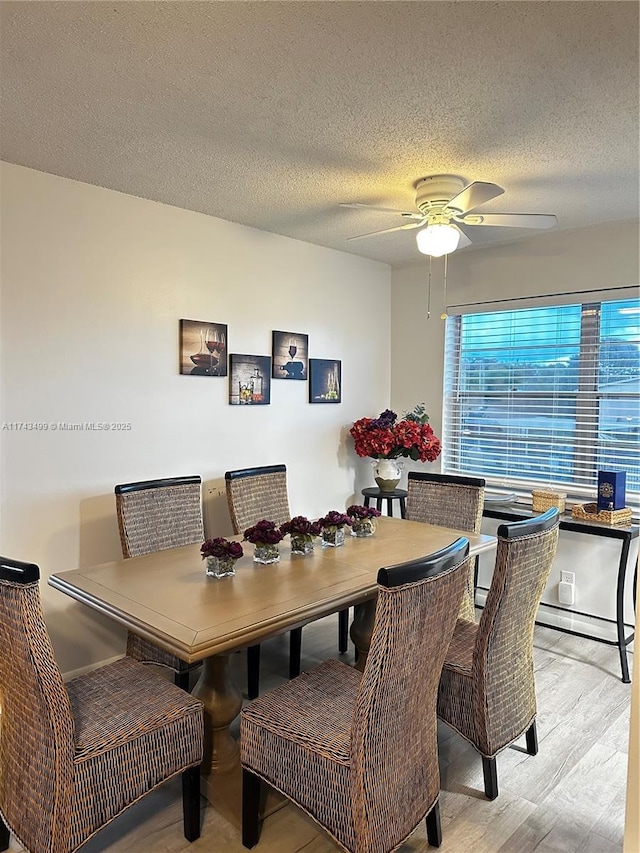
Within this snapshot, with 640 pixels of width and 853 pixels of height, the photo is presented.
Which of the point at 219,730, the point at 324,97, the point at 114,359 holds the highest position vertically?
the point at 324,97

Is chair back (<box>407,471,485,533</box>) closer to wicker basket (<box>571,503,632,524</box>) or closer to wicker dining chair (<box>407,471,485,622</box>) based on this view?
wicker dining chair (<box>407,471,485,622</box>)

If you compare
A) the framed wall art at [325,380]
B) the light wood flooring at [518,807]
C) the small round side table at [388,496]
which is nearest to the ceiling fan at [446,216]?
the framed wall art at [325,380]

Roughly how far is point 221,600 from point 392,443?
7.25ft

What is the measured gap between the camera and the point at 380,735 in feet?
5.28

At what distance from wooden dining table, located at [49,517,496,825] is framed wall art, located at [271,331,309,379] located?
152cm

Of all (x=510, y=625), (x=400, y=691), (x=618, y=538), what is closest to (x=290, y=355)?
(x=618, y=538)

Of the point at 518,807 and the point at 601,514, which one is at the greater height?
the point at 601,514

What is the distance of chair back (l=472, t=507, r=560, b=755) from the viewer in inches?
76.9

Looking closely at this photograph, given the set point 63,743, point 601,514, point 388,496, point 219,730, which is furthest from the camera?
point 388,496

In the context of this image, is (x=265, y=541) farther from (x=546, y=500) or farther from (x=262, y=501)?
(x=546, y=500)

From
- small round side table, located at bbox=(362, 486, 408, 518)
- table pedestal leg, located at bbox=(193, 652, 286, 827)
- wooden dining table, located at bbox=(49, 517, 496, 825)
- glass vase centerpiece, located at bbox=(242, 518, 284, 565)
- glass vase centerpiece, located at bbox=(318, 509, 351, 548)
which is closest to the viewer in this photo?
wooden dining table, located at bbox=(49, 517, 496, 825)

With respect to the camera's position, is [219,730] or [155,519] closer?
[219,730]

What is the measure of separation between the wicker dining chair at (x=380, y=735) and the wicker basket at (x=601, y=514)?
1.97 m

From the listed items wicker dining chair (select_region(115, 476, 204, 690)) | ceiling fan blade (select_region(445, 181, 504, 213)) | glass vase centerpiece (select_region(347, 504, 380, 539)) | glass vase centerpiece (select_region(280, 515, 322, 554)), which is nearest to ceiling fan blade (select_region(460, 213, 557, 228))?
ceiling fan blade (select_region(445, 181, 504, 213))
